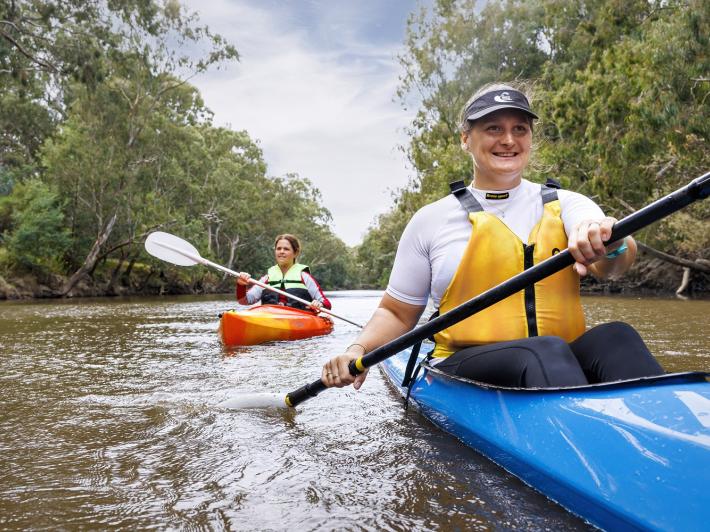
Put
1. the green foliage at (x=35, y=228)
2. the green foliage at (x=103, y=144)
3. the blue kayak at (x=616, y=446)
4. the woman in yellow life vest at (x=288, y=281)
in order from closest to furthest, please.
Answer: the blue kayak at (x=616, y=446) < the woman in yellow life vest at (x=288, y=281) < the green foliage at (x=103, y=144) < the green foliage at (x=35, y=228)

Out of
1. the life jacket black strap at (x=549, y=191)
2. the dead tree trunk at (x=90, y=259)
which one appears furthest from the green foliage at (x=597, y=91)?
the dead tree trunk at (x=90, y=259)

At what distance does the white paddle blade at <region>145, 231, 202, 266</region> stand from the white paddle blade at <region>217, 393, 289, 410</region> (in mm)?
3670

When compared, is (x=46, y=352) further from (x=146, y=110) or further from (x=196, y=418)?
(x=146, y=110)

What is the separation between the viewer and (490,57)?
24.6 metres

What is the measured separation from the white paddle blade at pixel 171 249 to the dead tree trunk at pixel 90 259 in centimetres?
1593

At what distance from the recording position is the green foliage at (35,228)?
20109mm

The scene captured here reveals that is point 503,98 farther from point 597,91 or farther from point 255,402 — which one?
point 597,91

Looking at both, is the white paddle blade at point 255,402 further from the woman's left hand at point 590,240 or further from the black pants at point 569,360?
the woman's left hand at point 590,240

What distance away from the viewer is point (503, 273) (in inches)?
83.3

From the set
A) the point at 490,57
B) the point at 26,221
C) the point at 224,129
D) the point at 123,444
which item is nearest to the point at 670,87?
the point at 123,444

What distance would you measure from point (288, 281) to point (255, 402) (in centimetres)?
426

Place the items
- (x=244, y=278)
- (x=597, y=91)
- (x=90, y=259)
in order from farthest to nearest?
(x=90, y=259) → (x=597, y=91) → (x=244, y=278)

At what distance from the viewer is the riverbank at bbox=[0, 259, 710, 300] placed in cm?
1961

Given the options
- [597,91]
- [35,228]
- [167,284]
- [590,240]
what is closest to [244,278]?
[590,240]
